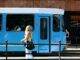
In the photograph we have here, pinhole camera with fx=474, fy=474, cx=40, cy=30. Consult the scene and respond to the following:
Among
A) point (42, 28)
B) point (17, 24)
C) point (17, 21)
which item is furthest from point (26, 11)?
point (42, 28)

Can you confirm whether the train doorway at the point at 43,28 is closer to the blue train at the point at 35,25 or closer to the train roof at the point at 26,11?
the blue train at the point at 35,25

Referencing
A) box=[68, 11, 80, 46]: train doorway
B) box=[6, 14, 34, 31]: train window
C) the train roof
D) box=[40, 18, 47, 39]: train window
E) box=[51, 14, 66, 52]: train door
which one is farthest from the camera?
box=[68, 11, 80, 46]: train doorway

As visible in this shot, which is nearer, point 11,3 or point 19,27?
point 19,27

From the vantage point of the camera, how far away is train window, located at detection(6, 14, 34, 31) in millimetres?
30891

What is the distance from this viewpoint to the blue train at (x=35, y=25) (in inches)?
1217

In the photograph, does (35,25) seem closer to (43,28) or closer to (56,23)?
(43,28)

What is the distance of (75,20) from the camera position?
142 feet

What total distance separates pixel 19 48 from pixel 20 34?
1097 mm

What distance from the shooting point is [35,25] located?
31.1 m

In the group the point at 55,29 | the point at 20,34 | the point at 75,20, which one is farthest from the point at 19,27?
the point at 75,20

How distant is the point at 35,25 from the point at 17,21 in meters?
1.21

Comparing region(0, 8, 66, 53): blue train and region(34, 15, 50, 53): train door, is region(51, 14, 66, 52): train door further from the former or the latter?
region(34, 15, 50, 53): train door

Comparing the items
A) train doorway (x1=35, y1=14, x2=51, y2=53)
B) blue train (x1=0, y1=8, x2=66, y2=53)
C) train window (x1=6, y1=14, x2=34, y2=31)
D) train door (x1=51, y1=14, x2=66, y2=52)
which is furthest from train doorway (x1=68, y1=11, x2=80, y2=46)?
train window (x1=6, y1=14, x2=34, y2=31)

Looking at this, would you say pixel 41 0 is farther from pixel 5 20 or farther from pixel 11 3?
pixel 5 20
